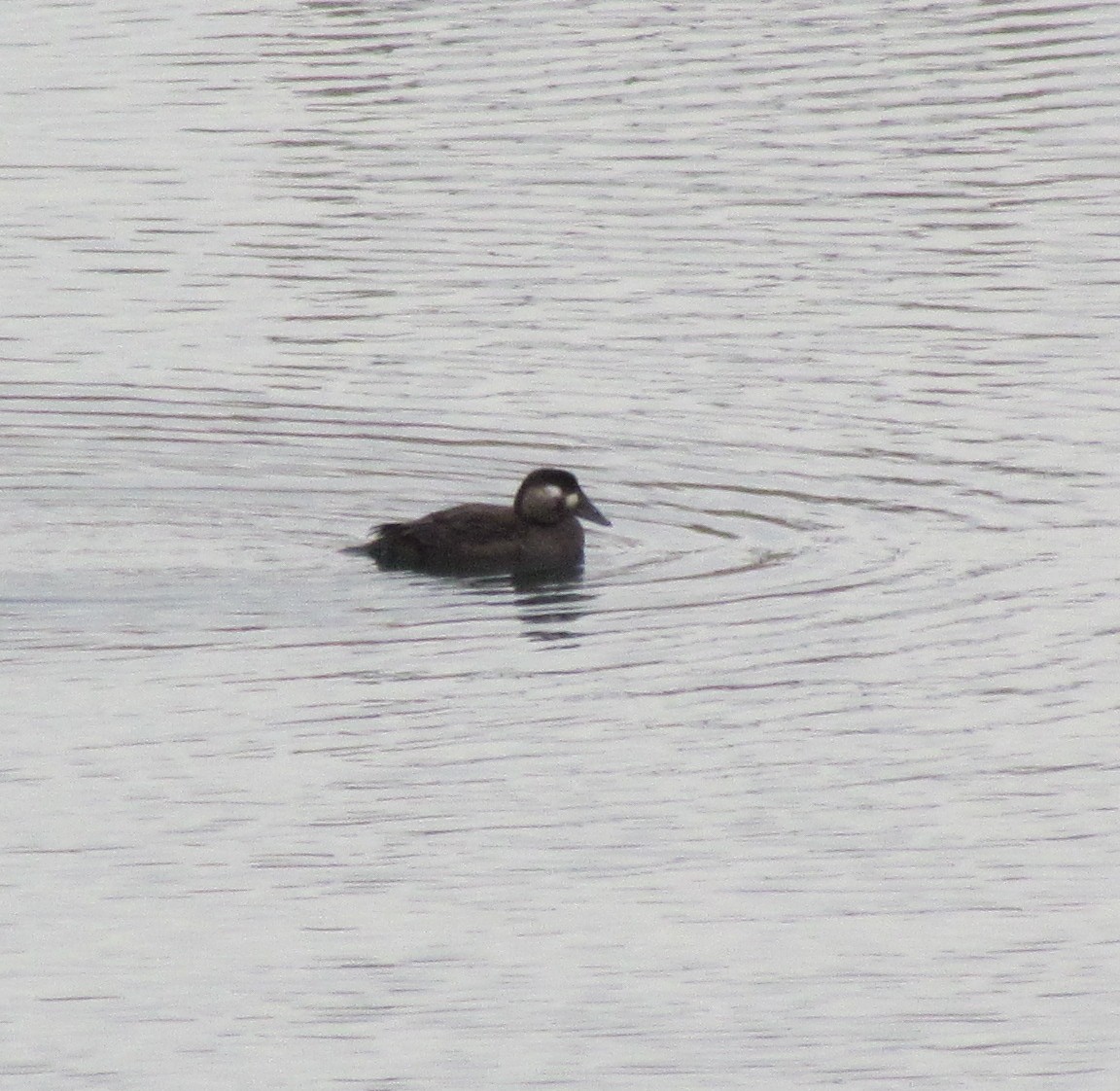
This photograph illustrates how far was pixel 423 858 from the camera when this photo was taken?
35.7 feet

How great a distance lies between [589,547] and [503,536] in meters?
0.86

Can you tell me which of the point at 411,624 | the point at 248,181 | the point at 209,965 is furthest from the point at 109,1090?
the point at 248,181

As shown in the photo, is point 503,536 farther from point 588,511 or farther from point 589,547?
point 589,547

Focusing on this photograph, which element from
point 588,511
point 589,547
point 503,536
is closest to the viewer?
point 503,536

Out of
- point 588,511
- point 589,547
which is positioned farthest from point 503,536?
point 589,547

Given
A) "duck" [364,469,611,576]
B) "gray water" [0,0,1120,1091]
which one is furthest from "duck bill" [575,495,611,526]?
"gray water" [0,0,1120,1091]

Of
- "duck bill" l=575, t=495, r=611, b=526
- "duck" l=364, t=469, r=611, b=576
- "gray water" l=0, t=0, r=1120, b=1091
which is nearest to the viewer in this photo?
"gray water" l=0, t=0, r=1120, b=1091

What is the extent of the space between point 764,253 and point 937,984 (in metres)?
11.1

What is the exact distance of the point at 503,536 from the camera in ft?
50.2

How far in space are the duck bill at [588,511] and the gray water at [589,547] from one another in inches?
10.7

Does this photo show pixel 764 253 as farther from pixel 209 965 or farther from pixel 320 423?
pixel 209 965

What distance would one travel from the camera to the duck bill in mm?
15367

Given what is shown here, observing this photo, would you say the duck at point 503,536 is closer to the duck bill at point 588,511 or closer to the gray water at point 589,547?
the duck bill at point 588,511

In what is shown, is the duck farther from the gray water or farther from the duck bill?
the gray water
